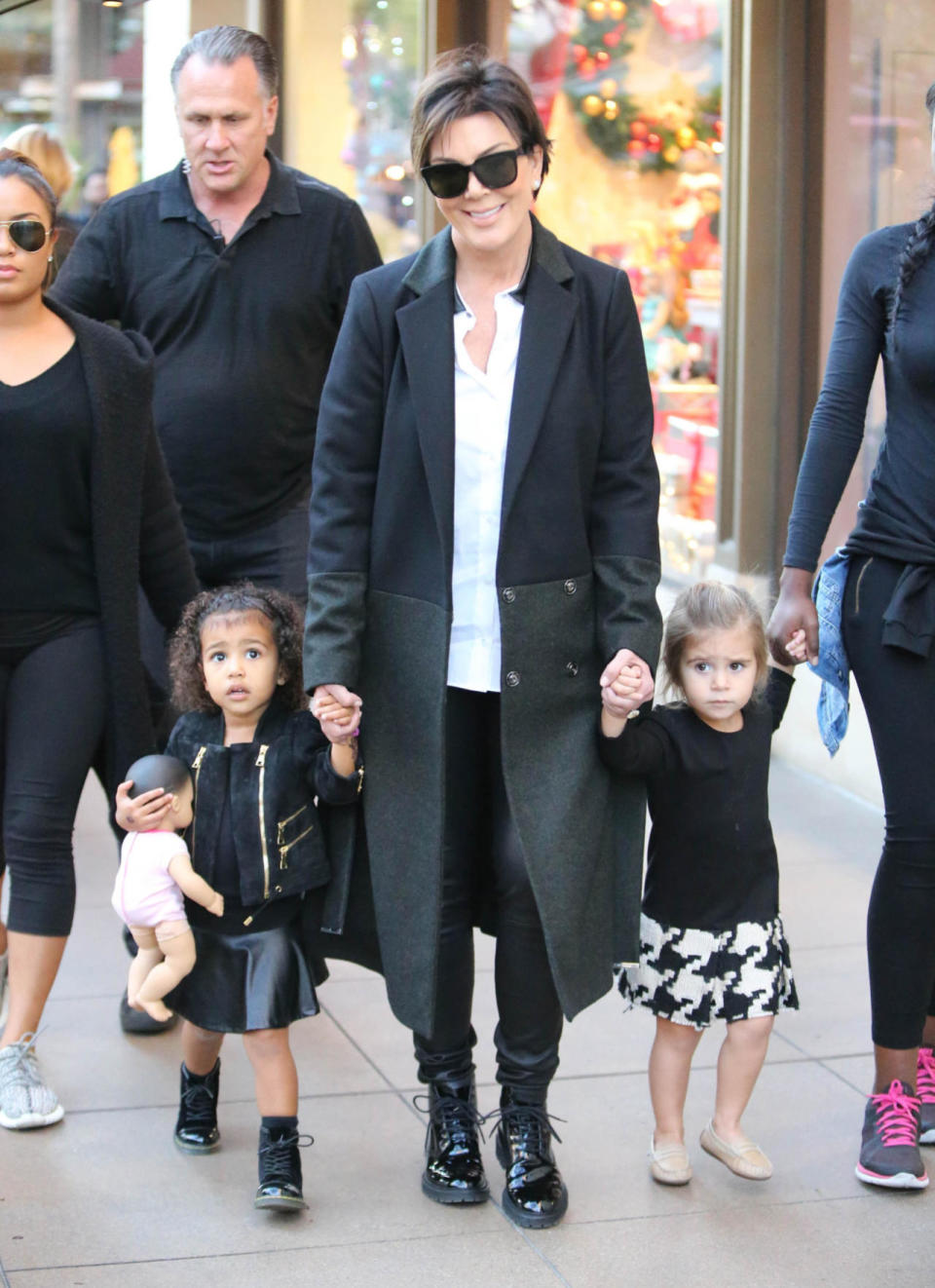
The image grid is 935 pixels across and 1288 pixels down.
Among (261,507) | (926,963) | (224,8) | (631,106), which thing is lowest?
(926,963)

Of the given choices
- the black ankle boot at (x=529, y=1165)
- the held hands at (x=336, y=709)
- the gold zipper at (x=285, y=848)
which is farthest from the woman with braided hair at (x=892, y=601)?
the gold zipper at (x=285, y=848)

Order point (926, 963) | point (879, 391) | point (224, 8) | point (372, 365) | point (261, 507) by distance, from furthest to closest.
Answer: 1. point (224, 8)
2. point (879, 391)
3. point (261, 507)
4. point (926, 963)
5. point (372, 365)

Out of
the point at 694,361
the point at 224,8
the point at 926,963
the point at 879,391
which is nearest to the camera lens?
the point at 926,963

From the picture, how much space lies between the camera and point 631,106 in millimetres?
8586

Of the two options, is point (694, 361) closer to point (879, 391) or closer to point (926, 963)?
point (879, 391)

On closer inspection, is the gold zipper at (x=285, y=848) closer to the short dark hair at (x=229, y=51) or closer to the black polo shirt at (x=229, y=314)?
the black polo shirt at (x=229, y=314)

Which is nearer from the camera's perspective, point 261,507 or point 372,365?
point 372,365

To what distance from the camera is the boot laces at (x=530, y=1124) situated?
11.9 ft

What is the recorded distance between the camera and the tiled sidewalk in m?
3.41

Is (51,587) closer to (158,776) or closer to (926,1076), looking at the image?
(158,776)

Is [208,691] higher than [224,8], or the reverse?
[224,8]

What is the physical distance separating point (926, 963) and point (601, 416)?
126 cm

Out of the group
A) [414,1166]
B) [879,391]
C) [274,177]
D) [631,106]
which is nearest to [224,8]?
[631,106]

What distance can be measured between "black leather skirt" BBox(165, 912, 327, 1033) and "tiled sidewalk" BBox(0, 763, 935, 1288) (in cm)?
36
